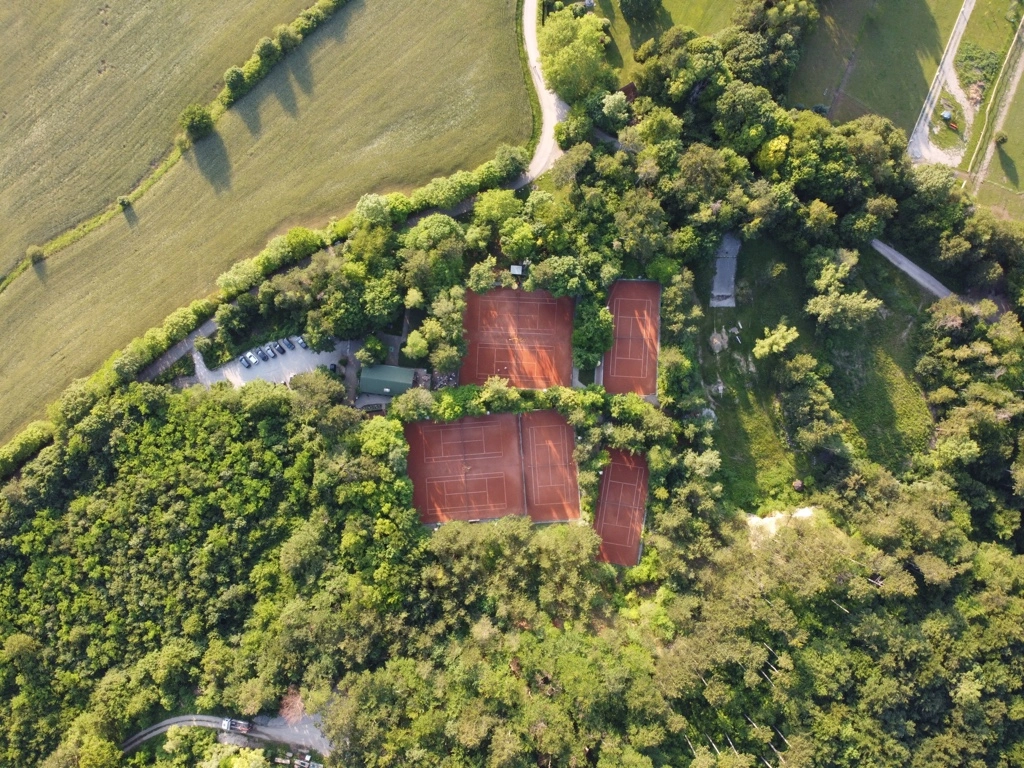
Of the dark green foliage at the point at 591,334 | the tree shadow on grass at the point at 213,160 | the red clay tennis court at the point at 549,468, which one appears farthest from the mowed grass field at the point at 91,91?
the red clay tennis court at the point at 549,468

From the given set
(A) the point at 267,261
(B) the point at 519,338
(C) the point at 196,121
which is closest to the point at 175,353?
(A) the point at 267,261

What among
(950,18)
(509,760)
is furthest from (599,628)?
(950,18)

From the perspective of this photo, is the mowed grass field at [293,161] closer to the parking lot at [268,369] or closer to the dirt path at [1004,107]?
the parking lot at [268,369]

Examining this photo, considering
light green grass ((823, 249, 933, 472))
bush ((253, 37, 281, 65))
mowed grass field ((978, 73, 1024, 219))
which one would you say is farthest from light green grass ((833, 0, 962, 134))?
bush ((253, 37, 281, 65))

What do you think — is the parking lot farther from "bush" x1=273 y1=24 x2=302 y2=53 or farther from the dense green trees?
"bush" x1=273 y1=24 x2=302 y2=53

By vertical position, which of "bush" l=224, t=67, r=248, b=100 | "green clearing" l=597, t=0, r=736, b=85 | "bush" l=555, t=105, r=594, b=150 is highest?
"bush" l=224, t=67, r=248, b=100
